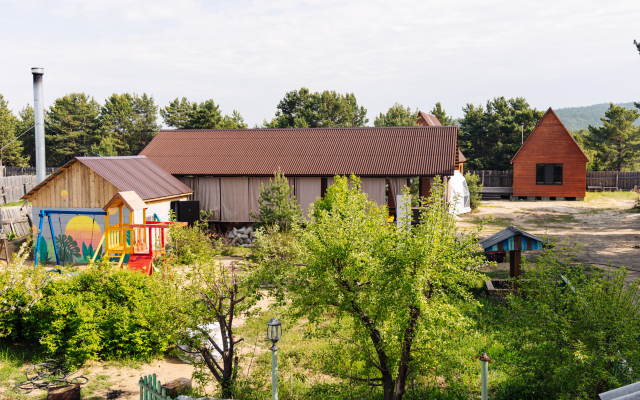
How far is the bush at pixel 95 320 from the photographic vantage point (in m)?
9.98

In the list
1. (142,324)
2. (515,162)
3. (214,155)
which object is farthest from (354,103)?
→ (142,324)

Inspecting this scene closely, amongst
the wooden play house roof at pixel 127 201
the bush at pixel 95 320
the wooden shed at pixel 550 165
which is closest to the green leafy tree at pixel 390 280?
the bush at pixel 95 320

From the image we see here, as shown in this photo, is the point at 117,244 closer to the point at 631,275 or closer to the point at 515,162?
the point at 631,275

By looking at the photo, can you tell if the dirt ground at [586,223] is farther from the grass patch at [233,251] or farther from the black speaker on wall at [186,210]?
the black speaker on wall at [186,210]

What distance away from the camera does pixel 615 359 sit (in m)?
6.26

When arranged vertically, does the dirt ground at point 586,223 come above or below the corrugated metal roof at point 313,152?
below

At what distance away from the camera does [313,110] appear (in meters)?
57.9

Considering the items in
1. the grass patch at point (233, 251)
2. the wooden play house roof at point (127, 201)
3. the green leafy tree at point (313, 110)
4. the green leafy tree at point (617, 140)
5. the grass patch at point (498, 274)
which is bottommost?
the grass patch at point (498, 274)

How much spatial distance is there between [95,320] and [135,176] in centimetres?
1214

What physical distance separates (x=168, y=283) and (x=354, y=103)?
203 feet

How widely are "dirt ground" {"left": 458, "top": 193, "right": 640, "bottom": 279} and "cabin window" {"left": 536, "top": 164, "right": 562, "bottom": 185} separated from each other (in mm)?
2200

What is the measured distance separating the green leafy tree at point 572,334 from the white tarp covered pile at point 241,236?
17035 mm

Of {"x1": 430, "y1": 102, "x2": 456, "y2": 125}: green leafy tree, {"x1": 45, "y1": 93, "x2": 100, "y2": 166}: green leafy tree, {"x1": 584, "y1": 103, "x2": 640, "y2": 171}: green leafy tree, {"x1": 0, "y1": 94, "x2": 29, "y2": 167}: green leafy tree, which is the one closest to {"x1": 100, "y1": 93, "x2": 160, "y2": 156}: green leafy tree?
{"x1": 45, "y1": 93, "x2": 100, "y2": 166}: green leafy tree

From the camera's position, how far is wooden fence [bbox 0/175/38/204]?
138 feet
